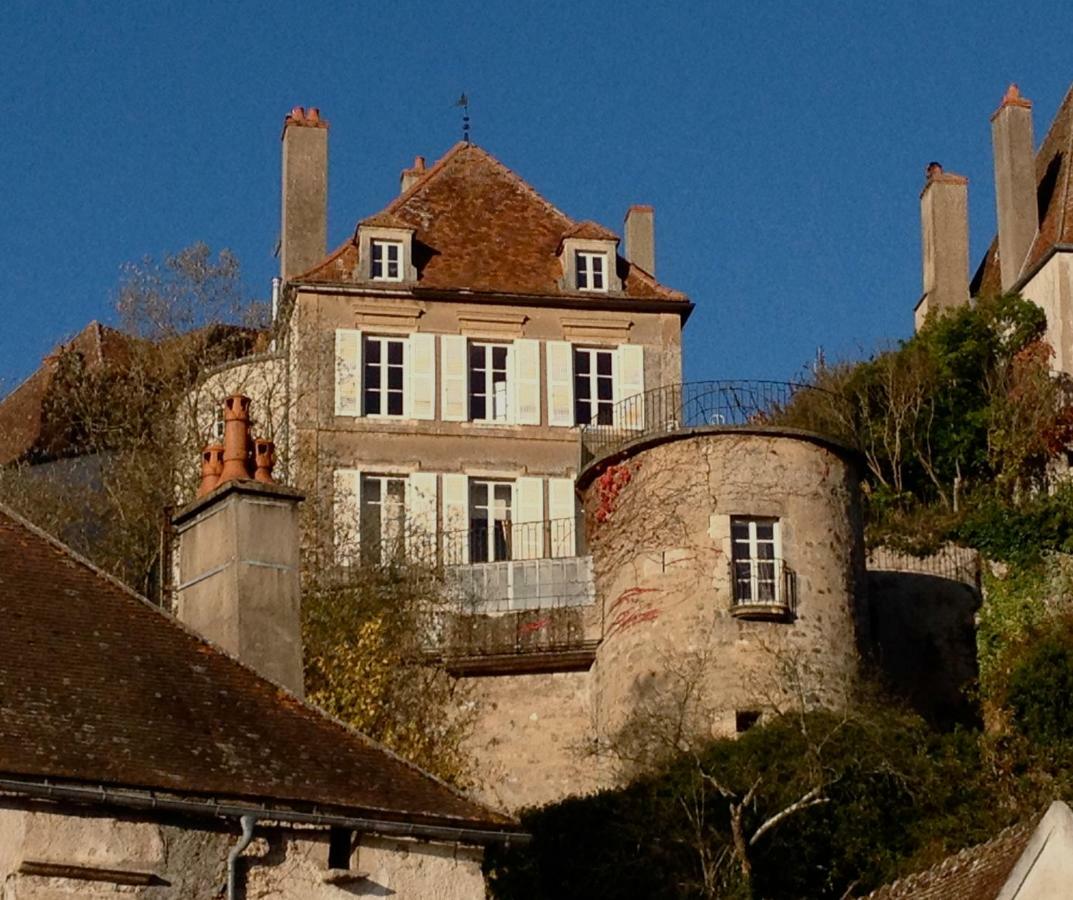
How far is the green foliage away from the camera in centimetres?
2683

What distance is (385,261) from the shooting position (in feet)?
134

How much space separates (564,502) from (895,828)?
1217 cm

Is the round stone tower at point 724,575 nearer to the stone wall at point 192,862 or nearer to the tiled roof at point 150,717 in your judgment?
the tiled roof at point 150,717

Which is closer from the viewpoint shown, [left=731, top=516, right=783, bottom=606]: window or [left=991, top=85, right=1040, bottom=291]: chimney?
[left=731, top=516, right=783, bottom=606]: window

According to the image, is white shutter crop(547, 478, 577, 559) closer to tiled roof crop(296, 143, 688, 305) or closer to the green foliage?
tiled roof crop(296, 143, 688, 305)

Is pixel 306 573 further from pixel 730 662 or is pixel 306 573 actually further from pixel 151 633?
pixel 151 633

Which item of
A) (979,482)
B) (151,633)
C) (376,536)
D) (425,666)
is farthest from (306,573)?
(151,633)

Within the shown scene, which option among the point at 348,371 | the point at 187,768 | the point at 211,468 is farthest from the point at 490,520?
the point at 187,768

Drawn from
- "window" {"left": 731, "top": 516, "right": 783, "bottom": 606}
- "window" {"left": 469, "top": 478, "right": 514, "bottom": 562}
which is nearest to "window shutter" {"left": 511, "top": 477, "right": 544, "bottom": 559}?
"window" {"left": 469, "top": 478, "right": 514, "bottom": 562}

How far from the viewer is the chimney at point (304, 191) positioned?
4172cm

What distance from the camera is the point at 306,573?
32875mm

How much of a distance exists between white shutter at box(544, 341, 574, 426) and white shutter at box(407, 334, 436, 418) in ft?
5.67

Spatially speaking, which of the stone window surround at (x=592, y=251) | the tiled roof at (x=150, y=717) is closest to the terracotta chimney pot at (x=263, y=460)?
Result: the tiled roof at (x=150, y=717)

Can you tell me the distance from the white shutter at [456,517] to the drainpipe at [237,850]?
2125 cm
